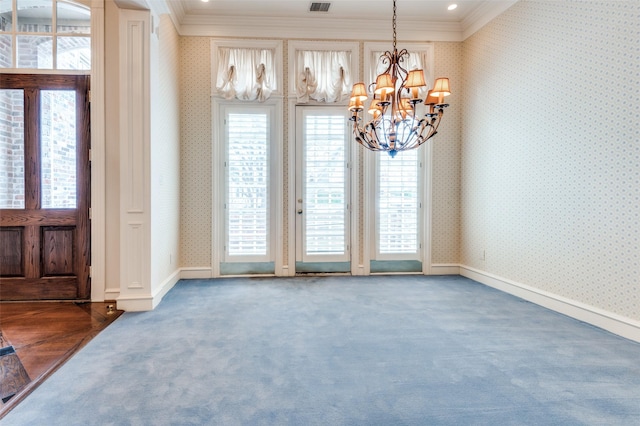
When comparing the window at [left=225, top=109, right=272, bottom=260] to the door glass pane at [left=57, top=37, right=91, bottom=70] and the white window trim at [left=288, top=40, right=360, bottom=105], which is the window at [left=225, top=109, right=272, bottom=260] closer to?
the white window trim at [left=288, top=40, right=360, bottom=105]

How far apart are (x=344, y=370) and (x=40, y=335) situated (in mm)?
2525

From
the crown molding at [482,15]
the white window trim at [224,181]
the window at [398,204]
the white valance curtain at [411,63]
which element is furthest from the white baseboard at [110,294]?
the crown molding at [482,15]

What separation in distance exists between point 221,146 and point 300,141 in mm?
1155

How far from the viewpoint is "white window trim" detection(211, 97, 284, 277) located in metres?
4.83

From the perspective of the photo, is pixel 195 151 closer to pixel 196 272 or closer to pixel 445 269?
pixel 196 272

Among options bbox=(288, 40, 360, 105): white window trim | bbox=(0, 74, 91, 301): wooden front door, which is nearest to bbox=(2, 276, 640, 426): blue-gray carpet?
bbox=(0, 74, 91, 301): wooden front door

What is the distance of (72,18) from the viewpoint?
3633 mm

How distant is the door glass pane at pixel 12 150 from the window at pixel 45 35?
0.39 metres

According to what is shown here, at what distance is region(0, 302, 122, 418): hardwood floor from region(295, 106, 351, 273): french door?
102 inches

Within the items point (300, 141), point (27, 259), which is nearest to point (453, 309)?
point (300, 141)

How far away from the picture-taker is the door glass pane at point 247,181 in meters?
4.87

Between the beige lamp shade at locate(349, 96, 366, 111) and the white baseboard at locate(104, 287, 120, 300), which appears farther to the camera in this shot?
the white baseboard at locate(104, 287, 120, 300)

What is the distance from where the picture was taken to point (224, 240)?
4887 millimetres

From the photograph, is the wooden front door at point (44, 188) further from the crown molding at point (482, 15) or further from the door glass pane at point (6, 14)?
the crown molding at point (482, 15)
